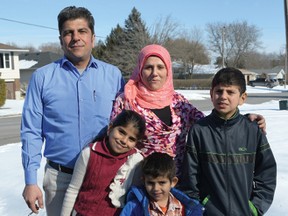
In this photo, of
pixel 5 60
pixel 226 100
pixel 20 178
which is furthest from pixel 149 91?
pixel 5 60

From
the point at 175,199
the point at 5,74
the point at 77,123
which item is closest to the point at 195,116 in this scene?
the point at 175,199

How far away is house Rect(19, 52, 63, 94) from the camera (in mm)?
51844

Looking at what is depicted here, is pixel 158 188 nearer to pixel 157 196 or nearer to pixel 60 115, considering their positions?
pixel 157 196

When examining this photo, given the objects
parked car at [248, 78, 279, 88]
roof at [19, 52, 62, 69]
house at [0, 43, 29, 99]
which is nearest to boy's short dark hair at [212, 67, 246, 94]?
house at [0, 43, 29, 99]

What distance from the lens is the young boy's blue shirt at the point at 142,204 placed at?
2389 millimetres

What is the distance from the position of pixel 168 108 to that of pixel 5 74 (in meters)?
34.8

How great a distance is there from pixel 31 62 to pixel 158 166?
54.7 m

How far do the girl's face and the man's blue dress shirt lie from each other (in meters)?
0.26

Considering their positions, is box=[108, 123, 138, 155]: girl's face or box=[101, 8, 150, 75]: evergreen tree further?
box=[101, 8, 150, 75]: evergreen tree

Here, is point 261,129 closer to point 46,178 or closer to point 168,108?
point 168,108

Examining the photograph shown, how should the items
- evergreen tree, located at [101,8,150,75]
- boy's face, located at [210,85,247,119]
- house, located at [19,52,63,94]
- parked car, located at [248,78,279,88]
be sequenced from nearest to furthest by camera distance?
1. boy's face, located at [210,85,247,119]
2. evergreen tree, located at [101,8,150,75]
3. house, located at [19,52,63,94]
4. parked car, located at [248,78,279,88]

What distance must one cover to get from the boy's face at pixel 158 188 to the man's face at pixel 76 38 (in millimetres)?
1020

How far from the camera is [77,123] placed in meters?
2.66

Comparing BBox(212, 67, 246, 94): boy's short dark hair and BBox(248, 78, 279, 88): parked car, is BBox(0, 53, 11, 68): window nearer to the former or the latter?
BBox(248, 78, 279, 88): parked car
